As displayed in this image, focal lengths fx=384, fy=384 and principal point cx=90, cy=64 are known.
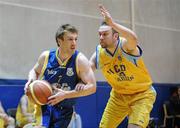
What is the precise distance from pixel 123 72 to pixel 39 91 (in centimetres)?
138

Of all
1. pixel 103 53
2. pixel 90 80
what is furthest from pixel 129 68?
pixel 90 80

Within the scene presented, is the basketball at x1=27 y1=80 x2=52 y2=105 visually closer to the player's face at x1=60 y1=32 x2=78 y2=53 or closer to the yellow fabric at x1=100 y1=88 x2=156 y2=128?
the player's face at x1=60 y1=32 x2=78 y2=53

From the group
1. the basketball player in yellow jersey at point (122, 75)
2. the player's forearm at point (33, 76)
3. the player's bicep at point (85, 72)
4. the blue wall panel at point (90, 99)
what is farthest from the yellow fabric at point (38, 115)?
the blue wall panel at point (90, 99)

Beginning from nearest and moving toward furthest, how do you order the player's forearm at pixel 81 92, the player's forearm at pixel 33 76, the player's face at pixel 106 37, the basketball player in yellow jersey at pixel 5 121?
the player's forearm at pixel 81 92 → the player's forearm at pixel 33 76 → the player's face at pixel 106 37 → the basketball player in yellow jersey at pixel 5 121

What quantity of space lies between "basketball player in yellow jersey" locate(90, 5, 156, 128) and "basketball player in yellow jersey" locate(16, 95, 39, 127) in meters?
2.55

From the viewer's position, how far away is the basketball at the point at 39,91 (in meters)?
3.91

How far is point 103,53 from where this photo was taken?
16.3 feet

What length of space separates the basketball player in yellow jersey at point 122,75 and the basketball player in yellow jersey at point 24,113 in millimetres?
2545

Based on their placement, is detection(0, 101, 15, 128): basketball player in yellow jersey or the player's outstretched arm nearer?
the player's outstretched arm

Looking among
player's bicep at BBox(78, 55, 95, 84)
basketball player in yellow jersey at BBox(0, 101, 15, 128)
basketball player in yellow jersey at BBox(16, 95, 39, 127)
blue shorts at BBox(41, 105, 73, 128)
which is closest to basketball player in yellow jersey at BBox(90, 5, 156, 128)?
player's bicep at BBox(78, 55, 95, 84)

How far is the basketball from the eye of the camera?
12.8ft

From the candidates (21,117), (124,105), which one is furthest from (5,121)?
(124,105)

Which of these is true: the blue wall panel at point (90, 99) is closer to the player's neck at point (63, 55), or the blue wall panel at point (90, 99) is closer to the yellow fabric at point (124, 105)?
the yellow fabric at point (124, 105)

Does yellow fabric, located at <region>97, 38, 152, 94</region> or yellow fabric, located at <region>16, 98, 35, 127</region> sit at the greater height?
yellow fabric, located at <region>97, 38, 152, 94</region>
